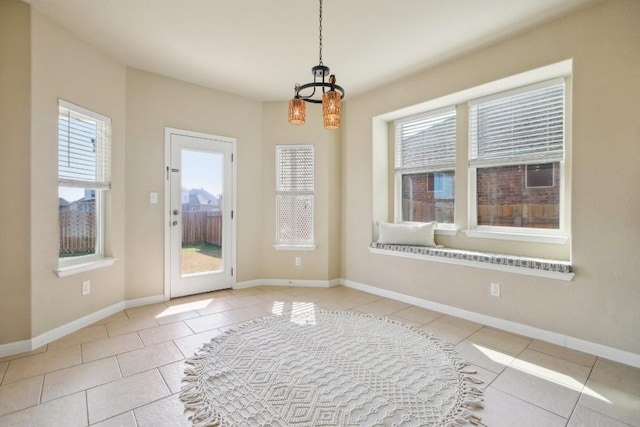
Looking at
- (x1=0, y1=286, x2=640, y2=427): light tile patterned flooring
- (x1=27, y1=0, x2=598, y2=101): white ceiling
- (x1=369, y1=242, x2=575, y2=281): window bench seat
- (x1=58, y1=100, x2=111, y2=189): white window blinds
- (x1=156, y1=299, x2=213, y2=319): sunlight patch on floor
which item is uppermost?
(x1=27, y1=0, x2=598, y2=101): white ceiling

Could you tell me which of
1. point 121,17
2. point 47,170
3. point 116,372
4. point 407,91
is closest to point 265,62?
point 121,17

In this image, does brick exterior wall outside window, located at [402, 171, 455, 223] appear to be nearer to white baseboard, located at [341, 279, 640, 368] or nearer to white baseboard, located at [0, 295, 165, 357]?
white baseboard, located at [341, 279, 640, 368]

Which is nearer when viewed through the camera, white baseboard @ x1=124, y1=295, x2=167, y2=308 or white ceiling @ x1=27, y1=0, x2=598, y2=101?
white ceiling @ x1=27, y1=0, x2=598, y2=101

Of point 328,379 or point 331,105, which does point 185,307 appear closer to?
point 328,379

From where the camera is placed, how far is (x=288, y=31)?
2.82 meters

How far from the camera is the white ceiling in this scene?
8.14 ft

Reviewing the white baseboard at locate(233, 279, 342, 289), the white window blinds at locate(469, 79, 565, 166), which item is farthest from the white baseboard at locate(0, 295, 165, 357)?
the white window blinds at locate(469, 79, 565, 166)

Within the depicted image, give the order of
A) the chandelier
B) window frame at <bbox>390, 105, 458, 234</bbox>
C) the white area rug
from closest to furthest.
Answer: the white area rug, the chandelier, window frame at <bbox>390, 105, 458, 234</bbox>

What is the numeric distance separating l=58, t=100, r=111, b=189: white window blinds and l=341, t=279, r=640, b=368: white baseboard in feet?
11.9

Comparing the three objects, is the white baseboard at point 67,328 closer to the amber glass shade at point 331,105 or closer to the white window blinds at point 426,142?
the amber glass shade at point 331,105

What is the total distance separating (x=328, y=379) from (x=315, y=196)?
9.30ft

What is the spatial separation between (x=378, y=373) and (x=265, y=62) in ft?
10.6

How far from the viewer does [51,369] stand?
88.0 inches

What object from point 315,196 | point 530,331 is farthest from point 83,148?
point 530,331
